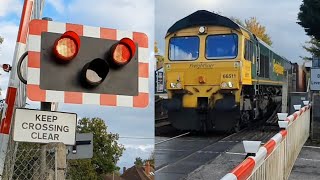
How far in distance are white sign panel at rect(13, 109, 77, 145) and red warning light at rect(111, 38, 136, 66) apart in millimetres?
408

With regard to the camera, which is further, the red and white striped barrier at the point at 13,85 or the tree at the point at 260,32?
the tree at the point at 260,32

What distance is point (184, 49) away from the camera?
39.1 feet

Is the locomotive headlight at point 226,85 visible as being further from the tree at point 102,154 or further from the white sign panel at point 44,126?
the tree at point 102,154

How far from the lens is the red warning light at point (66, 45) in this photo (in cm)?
258

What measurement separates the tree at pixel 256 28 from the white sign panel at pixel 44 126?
7.25m

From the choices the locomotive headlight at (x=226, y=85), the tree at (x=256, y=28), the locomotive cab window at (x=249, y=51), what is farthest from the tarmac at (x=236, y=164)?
the locomotive cab window at (x=249, y=51)

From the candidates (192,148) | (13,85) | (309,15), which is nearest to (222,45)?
(192,148)

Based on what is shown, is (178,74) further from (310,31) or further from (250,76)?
(310,31)

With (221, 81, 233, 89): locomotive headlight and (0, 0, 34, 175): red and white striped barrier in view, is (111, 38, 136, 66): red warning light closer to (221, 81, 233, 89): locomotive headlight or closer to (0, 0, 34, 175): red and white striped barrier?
(0, 0, 34, 175): red and white striped barrier

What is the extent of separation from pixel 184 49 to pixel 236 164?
164 inches

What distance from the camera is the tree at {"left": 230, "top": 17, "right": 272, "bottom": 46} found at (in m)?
10.7

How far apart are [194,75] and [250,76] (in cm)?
182

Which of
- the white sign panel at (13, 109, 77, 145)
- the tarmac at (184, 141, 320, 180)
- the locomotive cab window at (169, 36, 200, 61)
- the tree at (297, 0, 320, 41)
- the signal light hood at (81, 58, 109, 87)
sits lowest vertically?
the tarmac at (184, 141, 320, 180)

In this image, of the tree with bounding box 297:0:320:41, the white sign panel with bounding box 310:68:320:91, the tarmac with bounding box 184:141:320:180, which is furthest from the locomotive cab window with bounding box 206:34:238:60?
the tree with bounding box 297:0:320:41
